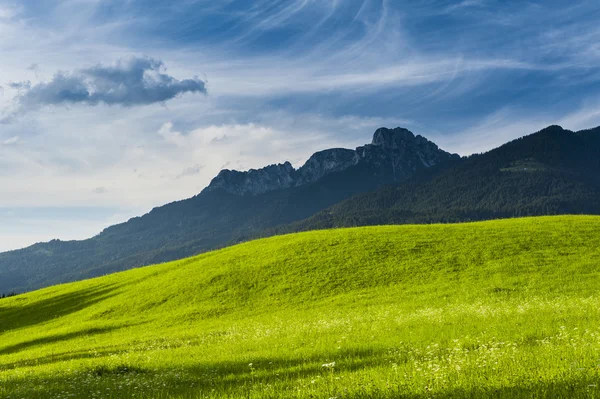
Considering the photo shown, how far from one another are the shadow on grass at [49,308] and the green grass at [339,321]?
0.39 metres

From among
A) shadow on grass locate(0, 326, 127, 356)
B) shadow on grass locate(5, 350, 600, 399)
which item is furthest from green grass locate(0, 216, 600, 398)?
shadow on grass locate(0, 326, 127, 356)

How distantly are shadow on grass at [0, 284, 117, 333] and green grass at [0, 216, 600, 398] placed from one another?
1.26 feet

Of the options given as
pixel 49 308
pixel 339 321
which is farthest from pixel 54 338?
pixel 339 321

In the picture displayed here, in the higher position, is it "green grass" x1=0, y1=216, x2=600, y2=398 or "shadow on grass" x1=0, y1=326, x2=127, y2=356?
"green grass" x1=0, y1=216, x2=600, y2=398

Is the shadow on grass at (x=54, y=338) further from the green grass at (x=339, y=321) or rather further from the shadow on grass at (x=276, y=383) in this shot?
the shadow on grass at (x=276, y=383)

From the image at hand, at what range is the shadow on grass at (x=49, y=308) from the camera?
5918 cm

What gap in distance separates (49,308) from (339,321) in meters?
54.5

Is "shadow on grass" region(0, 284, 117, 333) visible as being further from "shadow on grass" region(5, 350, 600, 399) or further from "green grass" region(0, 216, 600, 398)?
"shadow on grass" region(5, 350, 600, 399)

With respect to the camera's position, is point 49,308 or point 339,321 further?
point 49,308

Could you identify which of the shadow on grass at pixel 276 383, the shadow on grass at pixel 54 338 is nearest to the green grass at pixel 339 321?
the shadow on grass at pixel 276 383

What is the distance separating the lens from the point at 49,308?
2534 inches

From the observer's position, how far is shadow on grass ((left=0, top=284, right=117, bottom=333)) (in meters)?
59.2

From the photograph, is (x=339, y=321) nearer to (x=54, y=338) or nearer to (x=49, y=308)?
(x=54, y=338)

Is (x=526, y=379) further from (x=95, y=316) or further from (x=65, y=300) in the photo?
(x=65, y=300)
